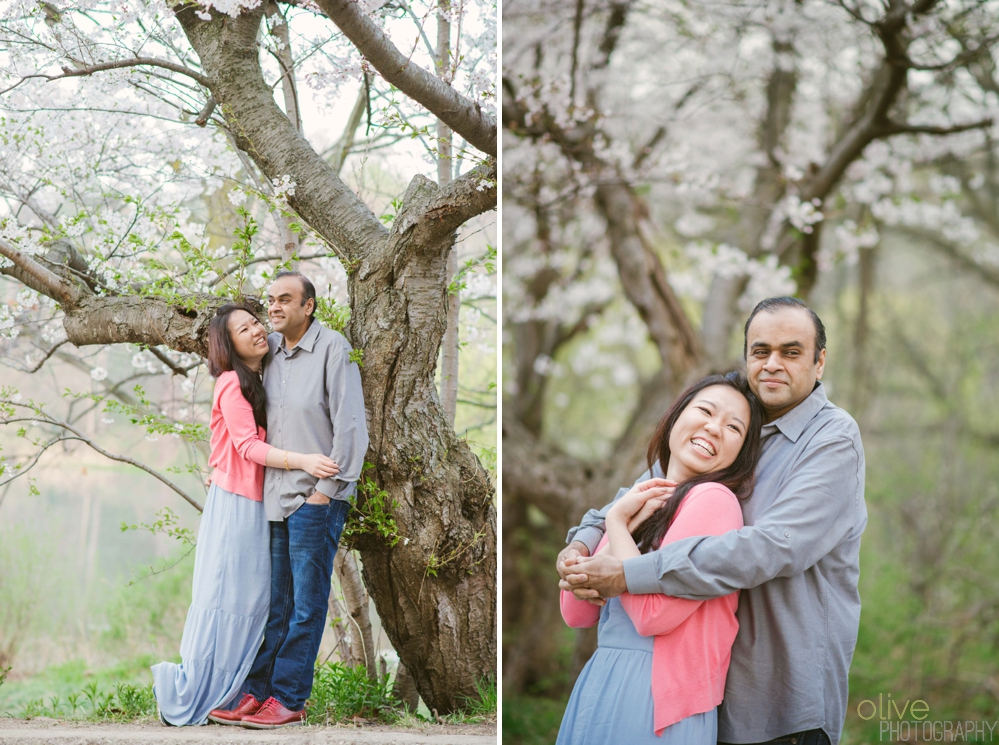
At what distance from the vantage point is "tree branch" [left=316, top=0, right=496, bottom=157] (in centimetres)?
208

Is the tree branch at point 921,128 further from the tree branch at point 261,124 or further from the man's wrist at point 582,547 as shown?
the man's wrist at point 582,547

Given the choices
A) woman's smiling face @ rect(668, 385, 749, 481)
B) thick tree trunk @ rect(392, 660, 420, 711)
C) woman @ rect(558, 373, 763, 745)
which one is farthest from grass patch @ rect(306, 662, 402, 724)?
woman's smiling face @ rect(668, 385, 749, 481)

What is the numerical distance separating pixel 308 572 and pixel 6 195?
1507 millimetres

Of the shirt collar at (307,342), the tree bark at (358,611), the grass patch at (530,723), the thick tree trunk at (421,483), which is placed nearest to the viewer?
the shirt collar at (307,342)

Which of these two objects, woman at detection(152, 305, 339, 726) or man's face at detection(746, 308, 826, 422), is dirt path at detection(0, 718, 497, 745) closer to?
woman at detection(152, 305, 339, 726)

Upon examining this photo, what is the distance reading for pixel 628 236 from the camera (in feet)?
11.0

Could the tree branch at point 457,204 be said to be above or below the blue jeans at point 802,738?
above

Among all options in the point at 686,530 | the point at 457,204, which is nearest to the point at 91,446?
the point at 457,204

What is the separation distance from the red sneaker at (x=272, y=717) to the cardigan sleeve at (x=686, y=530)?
108 cm

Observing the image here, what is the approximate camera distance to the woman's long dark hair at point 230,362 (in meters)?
2.08

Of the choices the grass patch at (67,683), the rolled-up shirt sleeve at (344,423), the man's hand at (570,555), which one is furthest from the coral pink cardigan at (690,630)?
the grass patch at (67,683)

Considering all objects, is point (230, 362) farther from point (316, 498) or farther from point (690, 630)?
point (690, 630)

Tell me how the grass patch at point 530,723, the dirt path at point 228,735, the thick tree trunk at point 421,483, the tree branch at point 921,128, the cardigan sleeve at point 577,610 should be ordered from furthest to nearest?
the grass patch at point 530,723 < the tree branch at point 921,128 < the thick tree trunk at point 421,483 < the dirt path at point 228,735 < the cardigan sleeve at point 577,610

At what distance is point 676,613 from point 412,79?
1.53 metres
